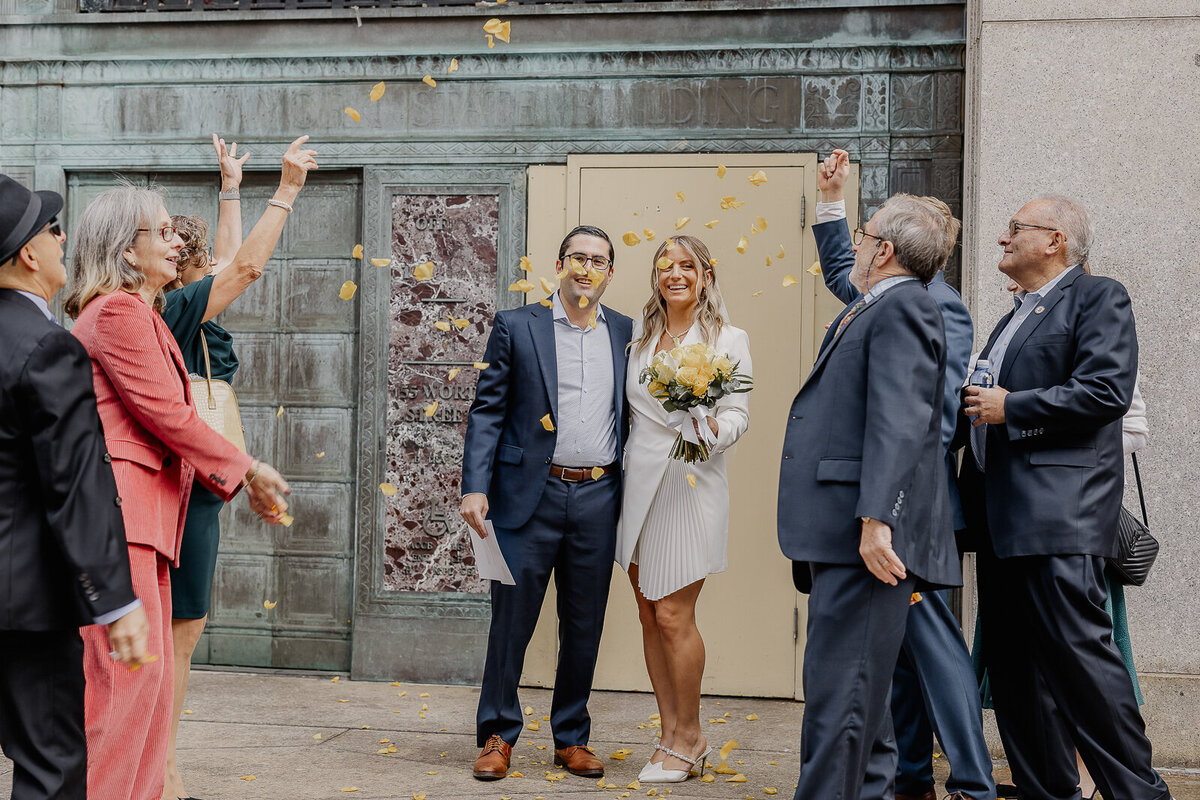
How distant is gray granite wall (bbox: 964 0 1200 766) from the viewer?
5391mm

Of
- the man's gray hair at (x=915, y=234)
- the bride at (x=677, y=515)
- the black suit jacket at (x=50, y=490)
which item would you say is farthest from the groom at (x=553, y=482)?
the black suit jacket at (x=50, y=490)

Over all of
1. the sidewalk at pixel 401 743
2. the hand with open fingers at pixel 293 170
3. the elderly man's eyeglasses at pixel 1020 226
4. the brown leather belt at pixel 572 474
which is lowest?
the sidewalk at pixel 401 743

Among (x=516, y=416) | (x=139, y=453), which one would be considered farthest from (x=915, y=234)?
(x=139, y=453)

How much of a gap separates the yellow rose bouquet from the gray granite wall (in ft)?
5.20

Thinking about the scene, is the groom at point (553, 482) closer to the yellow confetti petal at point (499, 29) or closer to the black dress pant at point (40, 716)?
the yellow confetti petal at point (499, 29)

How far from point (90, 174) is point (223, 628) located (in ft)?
9.25

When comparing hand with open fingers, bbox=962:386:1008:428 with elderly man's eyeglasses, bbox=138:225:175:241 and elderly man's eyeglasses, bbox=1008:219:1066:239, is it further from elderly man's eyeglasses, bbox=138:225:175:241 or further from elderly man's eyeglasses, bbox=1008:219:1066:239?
elderly man's eyeglasses, bbox=138:225:175:241

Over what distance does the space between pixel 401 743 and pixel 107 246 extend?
112 inches

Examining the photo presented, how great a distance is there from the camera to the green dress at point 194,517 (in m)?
4.30

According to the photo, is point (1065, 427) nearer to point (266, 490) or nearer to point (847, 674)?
point (847, 674)

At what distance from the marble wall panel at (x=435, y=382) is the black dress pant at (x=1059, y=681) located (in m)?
3.20

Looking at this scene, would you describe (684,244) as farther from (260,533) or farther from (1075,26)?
(260,533)

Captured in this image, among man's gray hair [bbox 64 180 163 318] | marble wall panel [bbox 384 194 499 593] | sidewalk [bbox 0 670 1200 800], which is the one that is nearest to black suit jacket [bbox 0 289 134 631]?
man's gray hair [bbox 64 180 163 318]

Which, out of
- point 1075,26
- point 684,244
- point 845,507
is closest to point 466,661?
point 684,244
